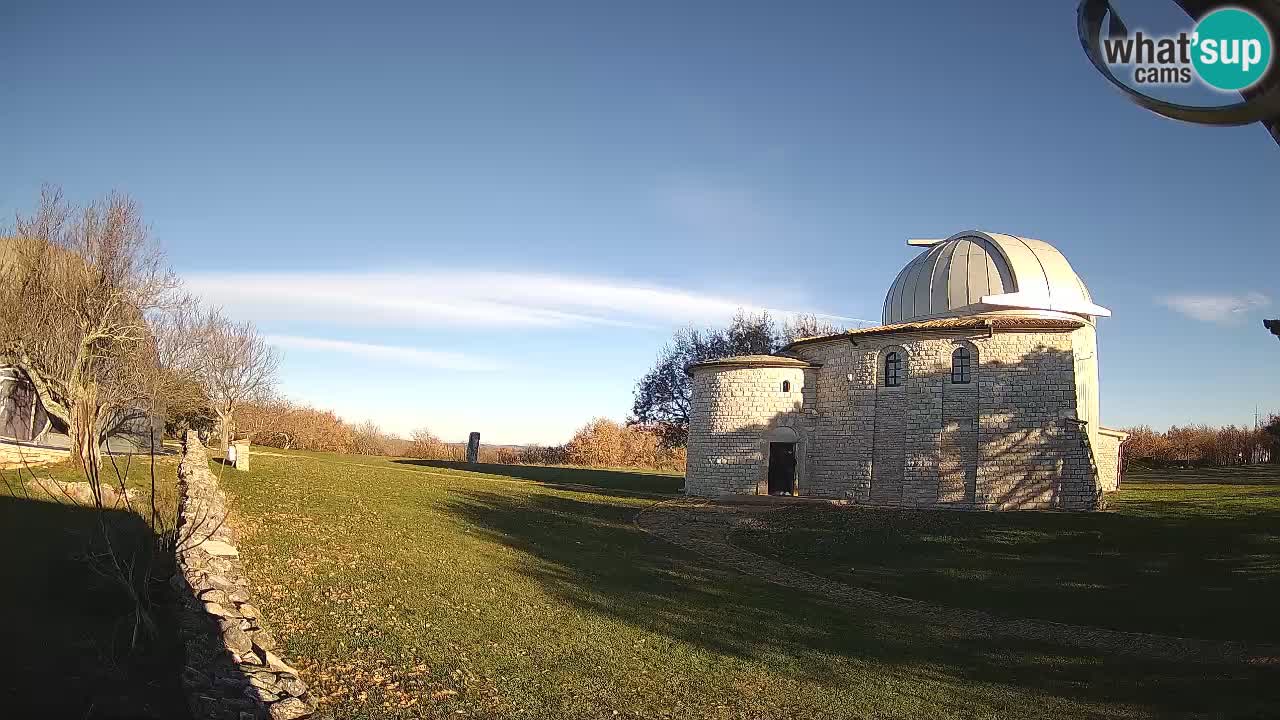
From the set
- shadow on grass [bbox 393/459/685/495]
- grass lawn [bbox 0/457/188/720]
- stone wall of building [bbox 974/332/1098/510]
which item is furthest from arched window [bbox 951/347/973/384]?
grass lawn [bbox 0/457/188/720]

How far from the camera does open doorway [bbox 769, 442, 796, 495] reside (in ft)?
92.4

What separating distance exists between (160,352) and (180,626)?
16.5m

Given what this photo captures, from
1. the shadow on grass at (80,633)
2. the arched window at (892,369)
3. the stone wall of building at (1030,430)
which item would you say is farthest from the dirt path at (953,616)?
the shadow on grass at (80,633)

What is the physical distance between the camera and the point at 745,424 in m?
28.3

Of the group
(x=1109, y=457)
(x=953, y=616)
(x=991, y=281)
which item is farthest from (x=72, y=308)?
→ (x=1109, y=457)

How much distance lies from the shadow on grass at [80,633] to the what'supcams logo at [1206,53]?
8.39 meters

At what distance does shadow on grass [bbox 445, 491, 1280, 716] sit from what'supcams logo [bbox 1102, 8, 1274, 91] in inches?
290

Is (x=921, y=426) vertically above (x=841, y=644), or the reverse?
(x=921, y=426)

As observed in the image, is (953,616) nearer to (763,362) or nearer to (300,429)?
(763,362)

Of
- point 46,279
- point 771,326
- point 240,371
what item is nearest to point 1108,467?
point 771,326

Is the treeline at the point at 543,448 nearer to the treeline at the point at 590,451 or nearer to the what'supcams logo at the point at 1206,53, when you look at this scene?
the treeline at the point at 590,451

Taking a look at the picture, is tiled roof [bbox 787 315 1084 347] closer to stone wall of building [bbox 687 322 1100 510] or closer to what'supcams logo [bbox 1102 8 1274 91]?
stone wall of building [bbox 687 322 1100 510]

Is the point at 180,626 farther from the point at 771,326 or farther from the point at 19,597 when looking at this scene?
the point at 771,326

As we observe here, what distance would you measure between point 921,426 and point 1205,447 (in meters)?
46.9
